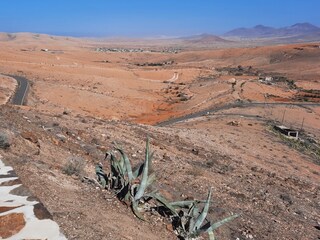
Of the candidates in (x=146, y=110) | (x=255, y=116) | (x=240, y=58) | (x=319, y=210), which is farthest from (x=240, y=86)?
(x=240, y=58)

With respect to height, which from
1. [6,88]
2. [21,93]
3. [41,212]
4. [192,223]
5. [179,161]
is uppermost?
[41,212]

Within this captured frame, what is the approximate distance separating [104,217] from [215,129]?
18282mm

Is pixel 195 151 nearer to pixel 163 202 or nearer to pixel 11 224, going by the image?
pixel 163 202

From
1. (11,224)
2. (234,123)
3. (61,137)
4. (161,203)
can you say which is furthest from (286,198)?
(234,123)

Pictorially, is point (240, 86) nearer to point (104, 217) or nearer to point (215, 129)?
point (215, 129)

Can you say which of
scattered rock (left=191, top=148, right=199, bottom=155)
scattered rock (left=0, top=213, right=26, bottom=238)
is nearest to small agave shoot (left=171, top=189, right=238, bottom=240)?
scattered rock (left=0, top=213, right=26, bottom=238)

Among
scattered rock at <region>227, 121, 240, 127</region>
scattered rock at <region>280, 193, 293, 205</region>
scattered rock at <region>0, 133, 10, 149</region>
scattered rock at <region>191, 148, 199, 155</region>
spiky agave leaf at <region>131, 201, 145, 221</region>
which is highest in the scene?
scattered rock at <region>0, 133, 10, 149</region>

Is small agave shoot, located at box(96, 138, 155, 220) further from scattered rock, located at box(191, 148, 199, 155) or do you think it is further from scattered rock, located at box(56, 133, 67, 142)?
scattered rock, located at box(191, 148, 199, 155)

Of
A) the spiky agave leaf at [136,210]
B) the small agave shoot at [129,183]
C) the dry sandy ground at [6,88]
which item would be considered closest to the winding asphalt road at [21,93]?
the dry sandy ground at [6,88]

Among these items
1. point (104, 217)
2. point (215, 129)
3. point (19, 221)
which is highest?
point (19, 221)

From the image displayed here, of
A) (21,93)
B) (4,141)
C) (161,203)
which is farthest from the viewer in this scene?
(21,93)

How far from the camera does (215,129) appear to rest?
78.1 ft

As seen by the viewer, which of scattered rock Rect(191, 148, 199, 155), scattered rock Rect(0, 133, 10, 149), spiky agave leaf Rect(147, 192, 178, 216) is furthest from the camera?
→ scattered rock Rect(191, 148, 199, 155)

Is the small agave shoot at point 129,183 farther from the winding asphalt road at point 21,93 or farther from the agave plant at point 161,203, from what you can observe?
the winding asphalt road at point 21,93
